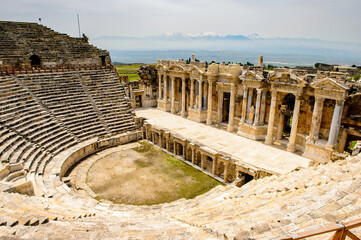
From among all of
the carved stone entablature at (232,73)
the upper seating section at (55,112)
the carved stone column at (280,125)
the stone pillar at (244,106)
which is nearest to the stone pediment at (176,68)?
Result: the carved stone entablature at (232,73)

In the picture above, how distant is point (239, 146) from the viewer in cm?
1708

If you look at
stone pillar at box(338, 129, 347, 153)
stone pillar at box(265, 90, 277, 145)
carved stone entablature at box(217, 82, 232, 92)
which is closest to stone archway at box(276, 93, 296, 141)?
stone pillar at box(265, 90, 277, 145)

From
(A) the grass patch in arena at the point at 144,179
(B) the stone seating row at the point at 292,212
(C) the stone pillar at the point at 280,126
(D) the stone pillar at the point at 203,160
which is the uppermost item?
(B) the stone seating row at the point at 292,212

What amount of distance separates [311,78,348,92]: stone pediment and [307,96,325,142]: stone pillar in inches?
28.4

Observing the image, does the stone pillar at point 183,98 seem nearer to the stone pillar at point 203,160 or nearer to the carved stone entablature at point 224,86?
the carved stone entablature at point 224,86

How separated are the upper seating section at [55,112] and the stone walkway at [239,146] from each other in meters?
4.55

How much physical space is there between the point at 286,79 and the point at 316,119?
3.21 meters

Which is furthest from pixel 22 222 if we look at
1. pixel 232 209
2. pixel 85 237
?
pixel 232 209

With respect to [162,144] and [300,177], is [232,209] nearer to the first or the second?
[300,177]

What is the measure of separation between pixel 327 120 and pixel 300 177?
6.80m

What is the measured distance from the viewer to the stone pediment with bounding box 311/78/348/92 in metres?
13.3

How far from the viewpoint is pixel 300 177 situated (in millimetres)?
10422

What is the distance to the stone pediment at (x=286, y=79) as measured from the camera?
50.0 feet

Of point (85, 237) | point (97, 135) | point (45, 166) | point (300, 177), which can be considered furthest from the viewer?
point (97, 135)
